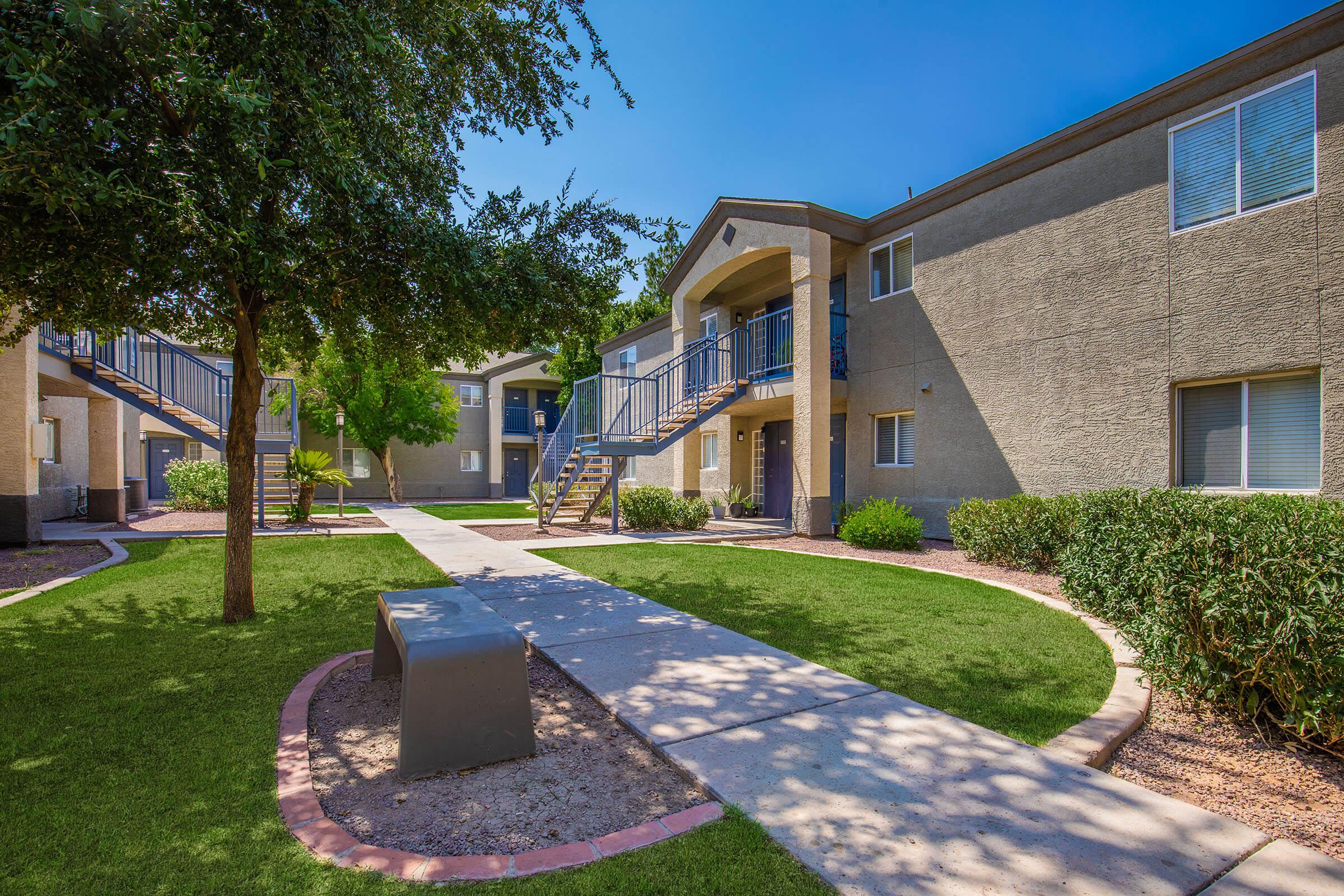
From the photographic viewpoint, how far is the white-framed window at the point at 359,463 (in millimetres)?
28891

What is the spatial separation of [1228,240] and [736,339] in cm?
872

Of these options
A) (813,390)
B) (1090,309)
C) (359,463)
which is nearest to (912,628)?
(1090,309)

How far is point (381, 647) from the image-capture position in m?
4.53

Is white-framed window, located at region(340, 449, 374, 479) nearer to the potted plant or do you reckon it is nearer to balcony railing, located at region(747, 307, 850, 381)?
the potted plant

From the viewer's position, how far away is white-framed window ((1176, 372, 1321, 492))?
7.44m

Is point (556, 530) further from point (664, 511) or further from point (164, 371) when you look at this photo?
point (164, 371)

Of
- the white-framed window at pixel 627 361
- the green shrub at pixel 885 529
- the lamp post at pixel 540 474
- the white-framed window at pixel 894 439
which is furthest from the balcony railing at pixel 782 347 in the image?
the white-framed window at pixel 627 361

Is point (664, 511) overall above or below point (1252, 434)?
below

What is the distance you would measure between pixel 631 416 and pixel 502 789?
473 inches

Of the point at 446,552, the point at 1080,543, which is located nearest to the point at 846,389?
the point at 1080,543

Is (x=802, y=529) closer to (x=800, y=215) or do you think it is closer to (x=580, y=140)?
(x=800, y=215)

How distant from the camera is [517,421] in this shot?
31.1 meters

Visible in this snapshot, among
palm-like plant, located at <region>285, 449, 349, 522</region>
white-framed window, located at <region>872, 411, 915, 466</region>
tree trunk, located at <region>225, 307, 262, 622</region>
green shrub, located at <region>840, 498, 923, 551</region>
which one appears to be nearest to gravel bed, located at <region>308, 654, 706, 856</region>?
tree trunk, located at <region>225, 307, 262, 622</region>

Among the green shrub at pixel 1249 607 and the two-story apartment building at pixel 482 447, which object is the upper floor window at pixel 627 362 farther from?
the green shrub at pixel 1249 607
